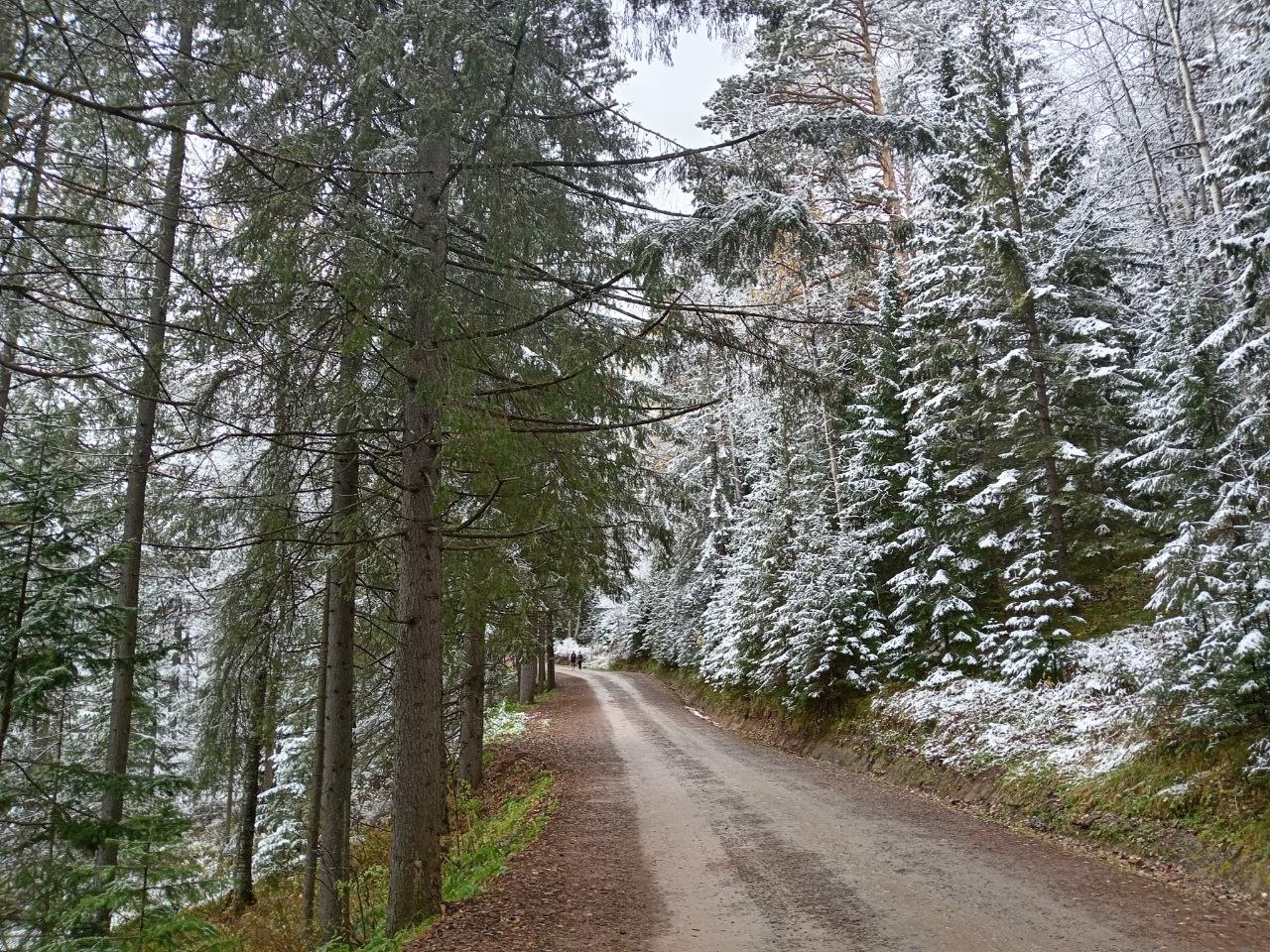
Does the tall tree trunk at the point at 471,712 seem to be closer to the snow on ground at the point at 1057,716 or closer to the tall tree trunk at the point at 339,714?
the tall tree trunk at the point at 339,714

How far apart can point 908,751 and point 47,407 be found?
1290 centimetres

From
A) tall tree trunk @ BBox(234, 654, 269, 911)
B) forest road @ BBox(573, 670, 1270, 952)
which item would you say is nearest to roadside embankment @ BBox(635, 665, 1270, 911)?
forest road @ BBox(573, 670, 1270, 952)

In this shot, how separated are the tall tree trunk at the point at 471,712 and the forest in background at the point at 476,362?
3.6 inches

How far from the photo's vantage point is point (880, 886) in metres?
6.61

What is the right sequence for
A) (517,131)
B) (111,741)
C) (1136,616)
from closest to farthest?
(517,131) → (111,741) → (1136,616)

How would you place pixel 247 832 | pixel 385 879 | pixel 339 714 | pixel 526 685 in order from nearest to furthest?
pixel 339 714 < pixel 385 879 < pixel 247 832 < pixel 526 685

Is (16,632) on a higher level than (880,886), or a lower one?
higher

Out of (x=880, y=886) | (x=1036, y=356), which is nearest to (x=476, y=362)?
(x=880, y=886)

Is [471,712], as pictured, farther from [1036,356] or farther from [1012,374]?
[1036,356]

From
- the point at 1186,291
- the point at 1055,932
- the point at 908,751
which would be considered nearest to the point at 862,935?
the point at 1055,932

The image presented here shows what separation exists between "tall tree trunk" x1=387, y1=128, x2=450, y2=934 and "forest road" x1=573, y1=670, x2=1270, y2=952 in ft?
7.03

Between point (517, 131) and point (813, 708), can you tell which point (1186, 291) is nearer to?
point (517, 131)

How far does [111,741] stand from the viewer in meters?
8.22

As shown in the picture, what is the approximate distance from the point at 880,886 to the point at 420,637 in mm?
4662
